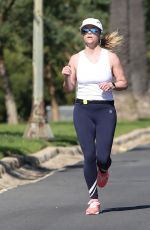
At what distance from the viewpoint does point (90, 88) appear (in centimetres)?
949

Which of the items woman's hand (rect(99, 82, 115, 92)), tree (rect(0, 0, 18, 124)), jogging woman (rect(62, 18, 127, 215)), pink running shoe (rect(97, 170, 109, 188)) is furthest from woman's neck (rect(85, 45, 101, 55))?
tree (rect(0, 0, 18, 124))

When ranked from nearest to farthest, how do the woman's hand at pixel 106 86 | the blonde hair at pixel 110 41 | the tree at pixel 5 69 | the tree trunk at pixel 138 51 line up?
the woman's hand at pixel 106 86, the blonde hair at pixel 110 41, the tree at pixel 5 69, the tree trunk at pixel 138 51

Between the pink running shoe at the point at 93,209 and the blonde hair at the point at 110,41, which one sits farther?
the blonde hair at the point at 110,41

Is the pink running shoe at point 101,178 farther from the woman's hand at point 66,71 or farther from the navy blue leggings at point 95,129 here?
the woman's hand at point 66,71

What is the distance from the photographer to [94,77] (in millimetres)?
9453

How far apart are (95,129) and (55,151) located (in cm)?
993

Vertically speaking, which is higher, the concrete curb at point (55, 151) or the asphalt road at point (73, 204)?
the asphalt road at point (73, 204)

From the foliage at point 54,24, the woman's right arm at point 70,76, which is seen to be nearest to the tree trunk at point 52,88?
the foliage at point 54,24

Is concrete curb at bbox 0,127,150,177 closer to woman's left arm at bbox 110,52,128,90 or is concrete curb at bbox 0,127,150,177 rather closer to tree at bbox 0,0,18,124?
woman's left arm at bbox 110,52,128,90

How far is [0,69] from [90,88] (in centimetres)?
3239

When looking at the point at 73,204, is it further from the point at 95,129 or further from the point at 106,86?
the point at 106,86

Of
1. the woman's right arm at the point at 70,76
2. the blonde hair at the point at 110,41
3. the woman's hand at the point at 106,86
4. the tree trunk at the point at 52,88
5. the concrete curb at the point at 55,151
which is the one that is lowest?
the tree trunk at the point at 52,88

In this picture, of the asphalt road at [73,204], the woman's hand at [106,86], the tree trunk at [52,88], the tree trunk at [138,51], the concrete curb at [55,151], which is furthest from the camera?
the tree trunk at [52,88]

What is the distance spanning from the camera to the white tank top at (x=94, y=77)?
945 centimetres
